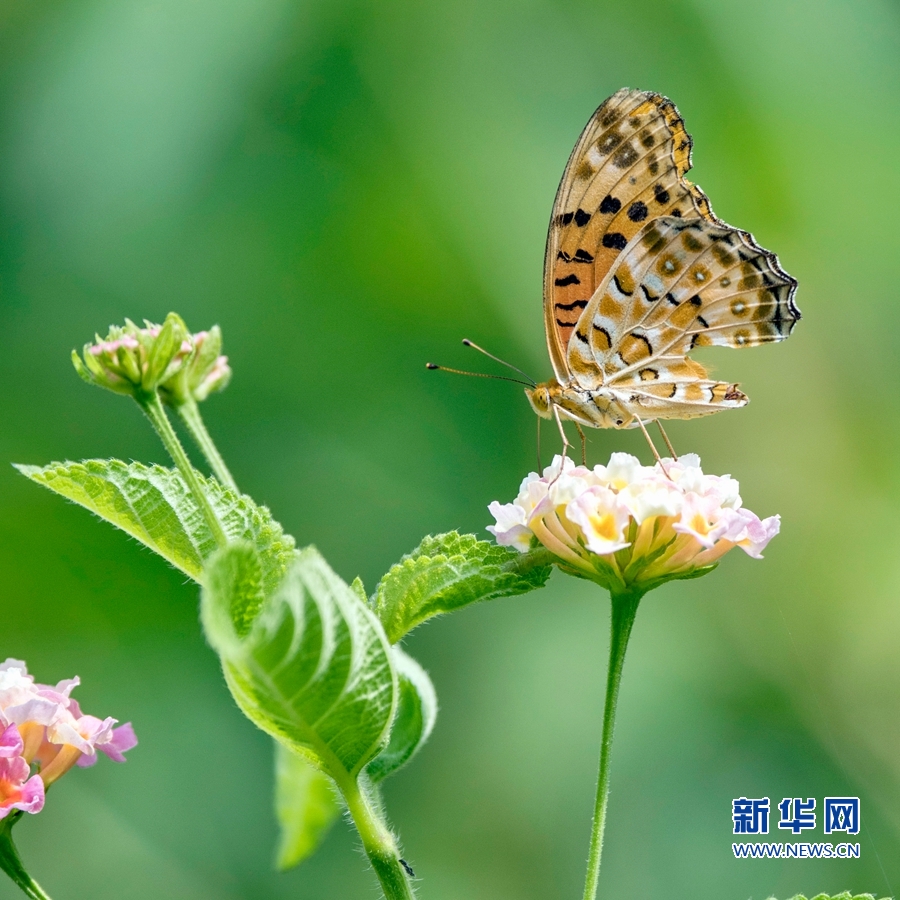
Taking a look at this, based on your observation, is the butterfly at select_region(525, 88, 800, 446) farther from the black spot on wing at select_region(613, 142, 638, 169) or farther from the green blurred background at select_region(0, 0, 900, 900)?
the green blurred background at select_region(0, 0, 900, 900)

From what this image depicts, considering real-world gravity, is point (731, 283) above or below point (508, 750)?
above

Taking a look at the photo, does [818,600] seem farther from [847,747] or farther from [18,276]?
[18,276]

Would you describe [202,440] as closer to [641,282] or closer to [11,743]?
[11,743]

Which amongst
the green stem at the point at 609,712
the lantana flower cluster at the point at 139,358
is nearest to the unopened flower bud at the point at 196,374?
the lantana flower cluster at the point at 139,358

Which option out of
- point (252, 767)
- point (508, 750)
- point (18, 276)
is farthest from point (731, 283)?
point (18, 276)

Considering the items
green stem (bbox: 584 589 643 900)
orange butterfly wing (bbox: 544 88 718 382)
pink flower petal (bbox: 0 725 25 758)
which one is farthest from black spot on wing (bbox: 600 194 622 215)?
pink flower petal (bbox: 0 725 25 758)

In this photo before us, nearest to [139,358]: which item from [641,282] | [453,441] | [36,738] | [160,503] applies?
[160,503]

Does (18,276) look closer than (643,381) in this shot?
No

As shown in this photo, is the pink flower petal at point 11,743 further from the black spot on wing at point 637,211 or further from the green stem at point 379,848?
the black spot on wing at point 637,211
